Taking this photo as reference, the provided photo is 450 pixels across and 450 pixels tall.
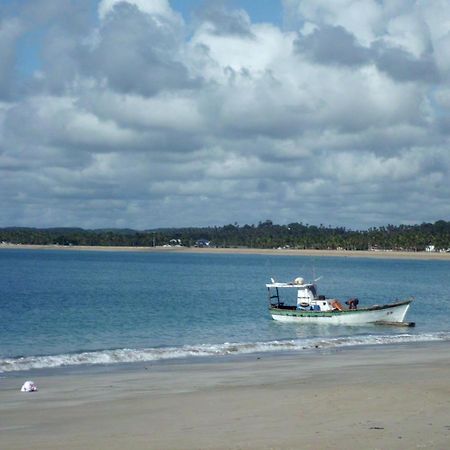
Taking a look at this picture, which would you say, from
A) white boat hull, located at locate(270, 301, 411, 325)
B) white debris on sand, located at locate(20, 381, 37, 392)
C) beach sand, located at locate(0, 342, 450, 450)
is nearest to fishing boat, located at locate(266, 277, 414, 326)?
white boat hull, located at locate(270, 301, 411, 325)

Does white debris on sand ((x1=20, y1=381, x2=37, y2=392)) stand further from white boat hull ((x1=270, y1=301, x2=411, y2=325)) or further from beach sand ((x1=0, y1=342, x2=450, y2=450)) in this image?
white boat hull ((x1=270, y1=301, x2=411, y2=325))

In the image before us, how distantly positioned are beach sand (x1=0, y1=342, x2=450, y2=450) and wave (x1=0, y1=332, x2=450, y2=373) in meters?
2.34

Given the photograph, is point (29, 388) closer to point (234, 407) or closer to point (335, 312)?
point (234, 407)

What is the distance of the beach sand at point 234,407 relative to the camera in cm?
1459

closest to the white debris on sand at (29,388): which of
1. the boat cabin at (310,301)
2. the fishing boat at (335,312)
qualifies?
the fishing boat at (335,312)

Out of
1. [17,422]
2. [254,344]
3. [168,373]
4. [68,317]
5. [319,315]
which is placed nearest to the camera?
[17,422]

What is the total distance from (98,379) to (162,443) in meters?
10.2

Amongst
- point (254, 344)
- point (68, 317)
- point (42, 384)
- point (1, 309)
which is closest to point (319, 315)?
point (254, 344)

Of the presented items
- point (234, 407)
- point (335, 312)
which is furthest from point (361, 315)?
point (234, 407)

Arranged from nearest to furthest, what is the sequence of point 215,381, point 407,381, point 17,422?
point 17,422
point 407,381
point 215,381

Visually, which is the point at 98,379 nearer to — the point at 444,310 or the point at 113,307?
the point at 113,307

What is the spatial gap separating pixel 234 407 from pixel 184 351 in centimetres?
1486

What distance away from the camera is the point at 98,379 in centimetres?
2434

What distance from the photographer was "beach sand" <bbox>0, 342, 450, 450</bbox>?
14.6 m
